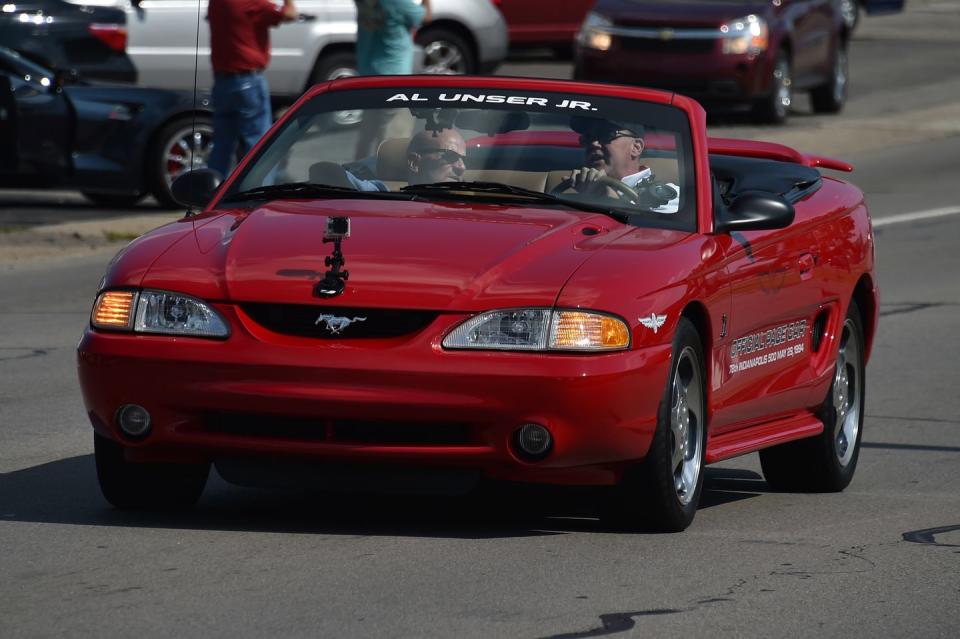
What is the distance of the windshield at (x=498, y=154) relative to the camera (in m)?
7.35

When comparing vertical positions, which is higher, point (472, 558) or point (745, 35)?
point (472, 558)

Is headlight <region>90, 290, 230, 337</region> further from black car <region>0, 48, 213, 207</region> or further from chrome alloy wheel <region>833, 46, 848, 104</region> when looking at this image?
chrome alloy wheel <region>833, 46, 848, 104</region>

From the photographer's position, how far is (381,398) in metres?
6.20

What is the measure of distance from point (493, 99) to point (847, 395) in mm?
1991

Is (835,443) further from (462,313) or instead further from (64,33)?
(64,33)

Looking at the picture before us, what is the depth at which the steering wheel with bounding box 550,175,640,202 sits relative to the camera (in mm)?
7383

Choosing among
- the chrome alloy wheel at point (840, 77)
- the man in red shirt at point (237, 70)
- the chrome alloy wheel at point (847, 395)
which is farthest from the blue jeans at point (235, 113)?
the chrome alloy wheel at point (840, 77)

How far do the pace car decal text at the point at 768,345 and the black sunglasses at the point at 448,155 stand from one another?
1.17 m

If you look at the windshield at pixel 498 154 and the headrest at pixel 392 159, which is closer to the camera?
the windshield at pixel 498 154

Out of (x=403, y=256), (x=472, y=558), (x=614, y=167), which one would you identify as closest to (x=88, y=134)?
(x=614, y=167)

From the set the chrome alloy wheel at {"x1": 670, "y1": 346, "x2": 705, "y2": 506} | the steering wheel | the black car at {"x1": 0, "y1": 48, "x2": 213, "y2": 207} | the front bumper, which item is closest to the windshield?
the steering wheel

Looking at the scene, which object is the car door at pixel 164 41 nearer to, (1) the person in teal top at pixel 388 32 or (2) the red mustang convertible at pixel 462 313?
(1) the person in teal top at pixel 388 32

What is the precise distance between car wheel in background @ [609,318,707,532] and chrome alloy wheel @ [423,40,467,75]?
58.0 feet

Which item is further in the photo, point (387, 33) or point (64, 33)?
point (64, 33)
